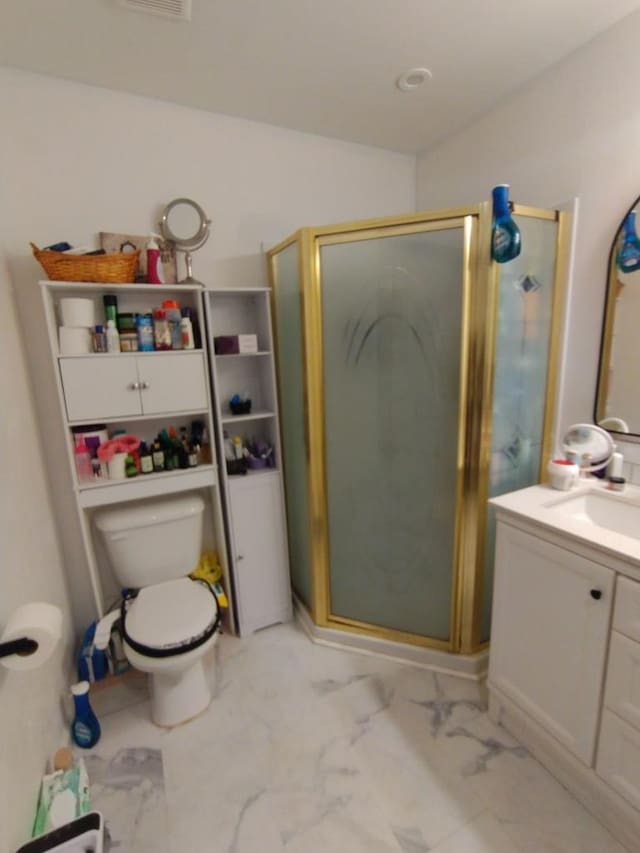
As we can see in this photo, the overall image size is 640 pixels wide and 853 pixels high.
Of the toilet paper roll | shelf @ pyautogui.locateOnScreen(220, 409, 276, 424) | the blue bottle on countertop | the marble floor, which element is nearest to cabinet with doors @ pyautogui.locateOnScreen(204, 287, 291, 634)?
shelf @ pyautogui.locateOnScreen(220, 409, 276, 424)

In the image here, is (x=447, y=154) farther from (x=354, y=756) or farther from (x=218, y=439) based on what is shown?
(x=354, y=756)

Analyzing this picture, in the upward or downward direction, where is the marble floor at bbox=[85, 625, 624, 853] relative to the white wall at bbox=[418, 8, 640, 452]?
downward

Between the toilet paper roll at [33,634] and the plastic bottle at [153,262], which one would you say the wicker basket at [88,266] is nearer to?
the plastic bottle at [153,262]

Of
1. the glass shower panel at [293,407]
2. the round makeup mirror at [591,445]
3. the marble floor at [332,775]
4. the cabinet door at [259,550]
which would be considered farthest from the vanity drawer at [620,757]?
the cabinet door at [259,550]

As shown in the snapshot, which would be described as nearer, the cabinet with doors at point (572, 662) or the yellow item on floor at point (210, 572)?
the cabinet with doors at point (572, 662)

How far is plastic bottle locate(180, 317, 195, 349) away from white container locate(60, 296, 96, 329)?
34cm

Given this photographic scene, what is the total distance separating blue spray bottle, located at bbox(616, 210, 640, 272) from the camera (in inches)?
54.9

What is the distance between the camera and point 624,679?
1.06m

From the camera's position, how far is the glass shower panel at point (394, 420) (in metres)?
1.56

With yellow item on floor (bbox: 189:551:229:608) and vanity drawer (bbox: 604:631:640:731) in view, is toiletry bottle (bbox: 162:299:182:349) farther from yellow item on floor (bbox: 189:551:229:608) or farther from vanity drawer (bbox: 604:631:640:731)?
vanity drawer (bbox: 604:631:640:731)

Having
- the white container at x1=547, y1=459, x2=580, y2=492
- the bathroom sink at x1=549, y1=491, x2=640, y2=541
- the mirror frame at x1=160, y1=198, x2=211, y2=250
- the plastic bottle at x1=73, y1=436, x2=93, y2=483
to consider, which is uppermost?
the mirror frame at x1=160, y1=198, x2=211, y2=250

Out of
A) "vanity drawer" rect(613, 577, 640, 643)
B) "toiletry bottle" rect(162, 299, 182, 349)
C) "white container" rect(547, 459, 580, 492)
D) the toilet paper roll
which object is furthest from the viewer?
"toiletry bottle" rect(162, 299, 182, 349)

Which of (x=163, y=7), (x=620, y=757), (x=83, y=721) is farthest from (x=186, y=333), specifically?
A: (x=620, y=757)

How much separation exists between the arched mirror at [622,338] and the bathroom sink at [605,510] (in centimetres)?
26
